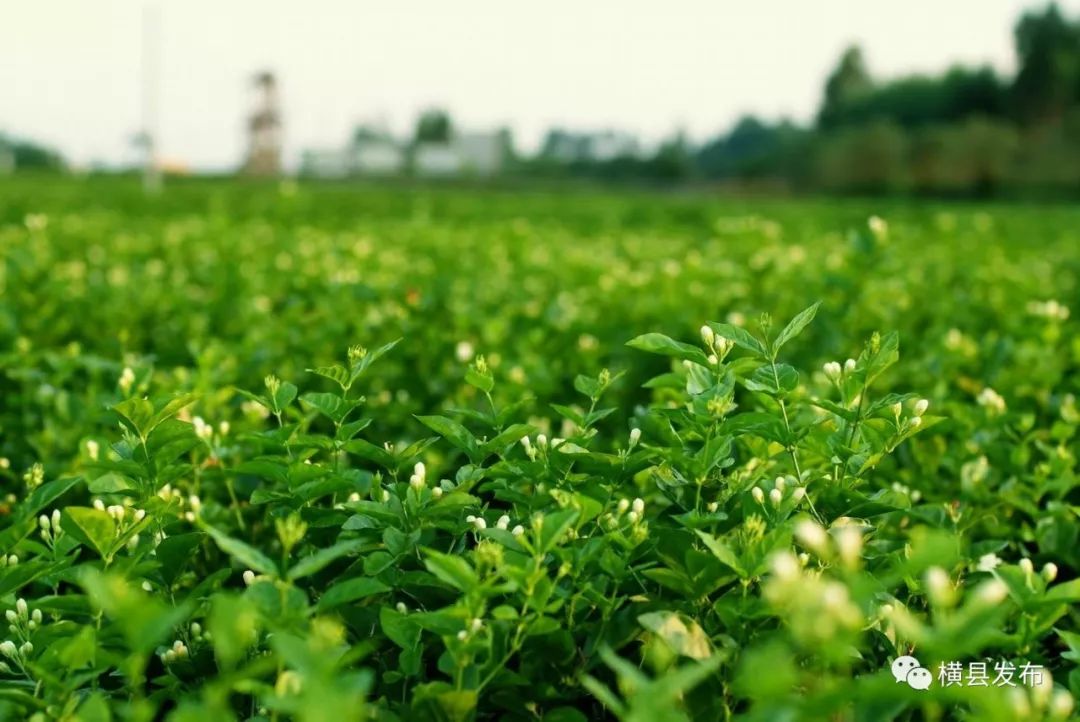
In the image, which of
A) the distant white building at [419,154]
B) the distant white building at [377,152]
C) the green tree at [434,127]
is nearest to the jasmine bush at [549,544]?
the distant white building at [419,154]

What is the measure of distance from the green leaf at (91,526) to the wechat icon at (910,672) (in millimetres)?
1225

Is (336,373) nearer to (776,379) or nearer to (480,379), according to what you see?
(480,379)

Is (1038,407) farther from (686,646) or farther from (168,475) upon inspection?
(168,475)

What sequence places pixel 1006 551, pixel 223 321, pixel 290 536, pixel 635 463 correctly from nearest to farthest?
1. pixel 290 536
2. pixel 635 463
3. pixel 1006 551
4. pixel 223 321

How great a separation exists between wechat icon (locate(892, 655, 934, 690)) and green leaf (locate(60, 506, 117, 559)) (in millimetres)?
1225

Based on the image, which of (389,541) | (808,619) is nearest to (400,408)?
(389,541)

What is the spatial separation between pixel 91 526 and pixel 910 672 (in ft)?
4.17

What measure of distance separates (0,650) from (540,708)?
90 centimetres

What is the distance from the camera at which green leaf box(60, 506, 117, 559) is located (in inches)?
63.8

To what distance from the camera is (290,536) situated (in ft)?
4.29

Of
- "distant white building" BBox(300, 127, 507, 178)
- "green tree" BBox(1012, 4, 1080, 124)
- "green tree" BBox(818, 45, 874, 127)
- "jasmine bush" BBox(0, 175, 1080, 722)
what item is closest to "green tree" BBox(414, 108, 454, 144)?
"distant white building" BBox(300, 127, 507, 178)

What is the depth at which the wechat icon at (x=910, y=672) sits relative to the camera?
4.72ft

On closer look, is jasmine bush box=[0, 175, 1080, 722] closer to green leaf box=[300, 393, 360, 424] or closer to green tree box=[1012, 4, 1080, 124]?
green leaf box=[300, 393, 360, 424]

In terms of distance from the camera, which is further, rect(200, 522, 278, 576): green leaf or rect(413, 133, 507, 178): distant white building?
rect(413, 133, 507, 178): distant white building
